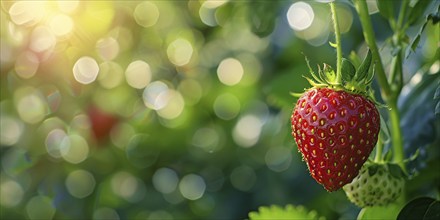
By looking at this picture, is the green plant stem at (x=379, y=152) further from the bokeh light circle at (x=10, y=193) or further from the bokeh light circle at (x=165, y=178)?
the bokeh light circle at (x=10, y=193)

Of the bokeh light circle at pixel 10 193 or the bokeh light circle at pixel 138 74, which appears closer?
the bokeh light circle at pixel 10 193

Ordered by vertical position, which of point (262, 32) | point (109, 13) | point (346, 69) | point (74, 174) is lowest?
point (74, 174)

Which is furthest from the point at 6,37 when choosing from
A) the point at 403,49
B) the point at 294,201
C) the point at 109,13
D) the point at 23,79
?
the point at 403,49

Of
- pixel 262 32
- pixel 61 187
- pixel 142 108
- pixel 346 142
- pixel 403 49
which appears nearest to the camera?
pixel 346 142

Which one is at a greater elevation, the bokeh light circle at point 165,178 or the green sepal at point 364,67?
the green sepal at point 364,67

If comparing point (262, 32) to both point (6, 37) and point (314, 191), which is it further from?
point (6, 37)

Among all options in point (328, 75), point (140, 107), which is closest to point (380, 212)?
point (328, 75)

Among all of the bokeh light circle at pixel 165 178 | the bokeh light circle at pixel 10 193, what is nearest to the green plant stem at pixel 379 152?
the bokeh light circle at pixel 165 178

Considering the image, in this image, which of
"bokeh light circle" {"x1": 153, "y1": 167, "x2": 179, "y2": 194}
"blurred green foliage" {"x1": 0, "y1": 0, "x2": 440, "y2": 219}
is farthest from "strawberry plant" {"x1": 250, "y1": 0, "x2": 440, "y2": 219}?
"bokeh light circle" {"x1": 153, "y1": 167, "x2": 179, "y2": 194}
